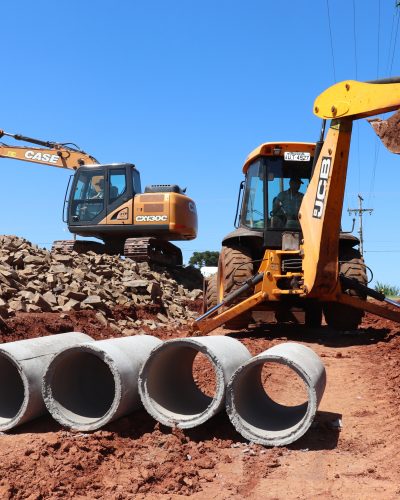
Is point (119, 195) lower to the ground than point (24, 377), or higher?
higher

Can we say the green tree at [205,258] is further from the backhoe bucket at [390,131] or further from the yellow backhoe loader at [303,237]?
the backhoe bucket at [390,131]

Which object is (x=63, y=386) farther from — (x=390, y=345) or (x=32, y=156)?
(x=32, y=156)

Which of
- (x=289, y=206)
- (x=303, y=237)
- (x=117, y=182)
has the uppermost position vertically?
(x=117, y=182)

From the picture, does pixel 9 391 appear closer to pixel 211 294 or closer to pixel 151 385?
pixel 151 385

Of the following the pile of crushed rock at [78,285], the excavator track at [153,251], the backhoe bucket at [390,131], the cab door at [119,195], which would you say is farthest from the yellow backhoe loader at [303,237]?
the cab door at [119,195]

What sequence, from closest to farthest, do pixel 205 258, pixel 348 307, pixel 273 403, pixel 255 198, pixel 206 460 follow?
pixel 206 460
pixel 273 403
pixel 348 307
pixel 255 198
pixel 205 258

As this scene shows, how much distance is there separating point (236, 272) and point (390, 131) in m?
4.12

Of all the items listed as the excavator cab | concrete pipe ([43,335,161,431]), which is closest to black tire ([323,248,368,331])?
concrete pipe ([43,335,161,431])

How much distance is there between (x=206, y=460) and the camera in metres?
4.58

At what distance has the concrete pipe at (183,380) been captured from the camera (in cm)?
506

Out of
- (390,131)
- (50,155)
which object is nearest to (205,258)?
(50,155)

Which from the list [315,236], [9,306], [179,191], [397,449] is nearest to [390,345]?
[315,236]

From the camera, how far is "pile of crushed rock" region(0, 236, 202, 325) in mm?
11461

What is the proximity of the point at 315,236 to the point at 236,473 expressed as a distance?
197 inches
